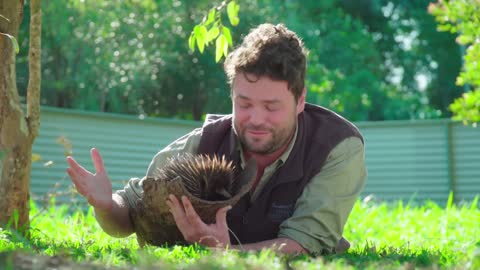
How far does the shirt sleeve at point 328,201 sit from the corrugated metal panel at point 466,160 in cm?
1055

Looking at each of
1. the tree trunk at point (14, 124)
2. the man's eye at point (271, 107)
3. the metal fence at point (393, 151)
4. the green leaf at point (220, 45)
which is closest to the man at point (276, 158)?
the man's eye at point (271, 107)

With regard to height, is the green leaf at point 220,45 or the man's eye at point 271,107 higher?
the green leaf at point 220,45

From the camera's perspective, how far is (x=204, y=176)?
4.42 metres

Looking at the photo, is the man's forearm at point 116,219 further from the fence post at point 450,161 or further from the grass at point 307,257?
the fence post at point 450,161

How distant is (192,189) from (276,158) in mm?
812

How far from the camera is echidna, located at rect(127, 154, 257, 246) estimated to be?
4336 mm

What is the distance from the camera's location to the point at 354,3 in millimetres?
29844

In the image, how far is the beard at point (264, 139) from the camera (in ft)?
15.7

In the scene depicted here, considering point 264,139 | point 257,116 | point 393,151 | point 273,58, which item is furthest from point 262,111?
point 393,151

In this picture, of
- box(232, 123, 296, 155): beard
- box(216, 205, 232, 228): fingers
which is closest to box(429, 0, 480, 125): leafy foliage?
box(232, 123, 296, 155): beard

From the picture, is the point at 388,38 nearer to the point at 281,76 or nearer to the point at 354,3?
the point at 354,3

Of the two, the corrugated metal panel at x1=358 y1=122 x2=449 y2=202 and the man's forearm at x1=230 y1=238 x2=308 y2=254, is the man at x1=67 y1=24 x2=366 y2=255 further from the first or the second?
the corrugated metal panel at x1=358 y1=122 x2=449 y2=202

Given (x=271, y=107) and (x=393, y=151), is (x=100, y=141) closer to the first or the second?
(x=393, y=151)

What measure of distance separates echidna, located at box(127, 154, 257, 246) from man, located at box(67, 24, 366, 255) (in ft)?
0.95
